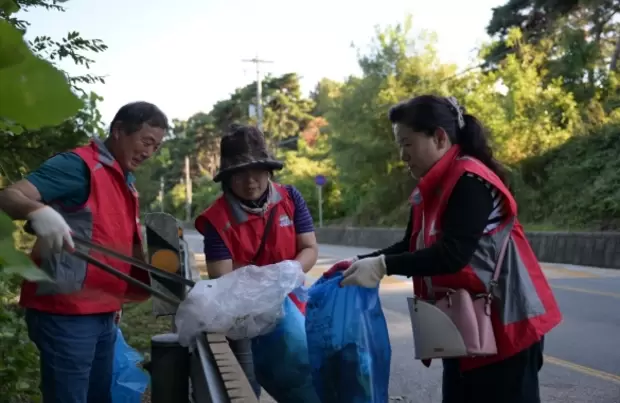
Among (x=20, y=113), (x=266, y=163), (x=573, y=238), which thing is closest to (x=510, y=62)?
(x=573, y=238)

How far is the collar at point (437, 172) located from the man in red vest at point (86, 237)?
1.10m

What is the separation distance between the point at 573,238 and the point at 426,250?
47.3 feet

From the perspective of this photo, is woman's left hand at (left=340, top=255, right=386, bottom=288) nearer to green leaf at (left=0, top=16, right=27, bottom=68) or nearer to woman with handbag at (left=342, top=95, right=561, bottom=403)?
woman with handbag at (left=342, top=95, right=561, bottom=403)

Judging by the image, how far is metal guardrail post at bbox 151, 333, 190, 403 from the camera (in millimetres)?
2635

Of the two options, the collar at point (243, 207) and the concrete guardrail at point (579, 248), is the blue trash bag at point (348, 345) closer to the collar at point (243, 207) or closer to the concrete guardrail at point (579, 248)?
the collar at point (243, 207)

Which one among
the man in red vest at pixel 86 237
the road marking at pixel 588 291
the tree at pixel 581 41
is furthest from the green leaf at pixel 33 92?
the tree at pixel 581 41

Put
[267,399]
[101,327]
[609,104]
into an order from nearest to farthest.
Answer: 1. [101,327]
2. [267,399]
3. [609,104]

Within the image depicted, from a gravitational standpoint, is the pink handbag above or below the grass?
above

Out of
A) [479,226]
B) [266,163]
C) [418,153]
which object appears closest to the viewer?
[479,226]

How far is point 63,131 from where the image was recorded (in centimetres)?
384

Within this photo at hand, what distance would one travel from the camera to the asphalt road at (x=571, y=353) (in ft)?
17.4

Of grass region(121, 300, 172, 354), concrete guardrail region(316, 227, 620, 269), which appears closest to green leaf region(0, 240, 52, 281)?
grass region(121, 300, 172, 354)

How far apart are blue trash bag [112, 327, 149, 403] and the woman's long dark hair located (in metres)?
1.62

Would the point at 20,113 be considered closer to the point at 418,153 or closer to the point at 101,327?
the point at 418,153
